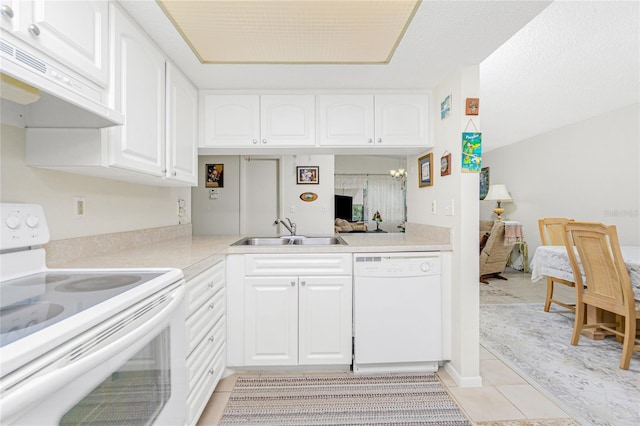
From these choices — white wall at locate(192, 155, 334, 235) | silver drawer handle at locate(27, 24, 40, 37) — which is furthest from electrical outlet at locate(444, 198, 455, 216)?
white wall at locate(192, 155, 334, 235)

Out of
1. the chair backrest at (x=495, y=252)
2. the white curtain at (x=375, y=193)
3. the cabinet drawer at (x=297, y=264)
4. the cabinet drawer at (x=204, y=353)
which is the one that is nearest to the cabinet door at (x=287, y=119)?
the cabinet drawer at (x=297, y=264)

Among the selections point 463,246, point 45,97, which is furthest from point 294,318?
point 45,97

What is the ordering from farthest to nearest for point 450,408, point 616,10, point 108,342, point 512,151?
1. point 512,151
2. point 616,10
3. point 450,408
4. point 108,342

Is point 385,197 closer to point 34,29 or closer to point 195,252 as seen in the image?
point 195,252

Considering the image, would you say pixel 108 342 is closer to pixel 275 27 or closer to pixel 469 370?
pixel 275 27

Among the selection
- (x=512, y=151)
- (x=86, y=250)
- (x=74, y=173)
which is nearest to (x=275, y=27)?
(x=74, y=173)

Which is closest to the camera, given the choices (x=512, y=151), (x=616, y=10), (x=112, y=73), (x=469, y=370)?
(x=112, y=73)

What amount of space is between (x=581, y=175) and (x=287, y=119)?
446 cm

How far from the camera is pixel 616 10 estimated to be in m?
2.12

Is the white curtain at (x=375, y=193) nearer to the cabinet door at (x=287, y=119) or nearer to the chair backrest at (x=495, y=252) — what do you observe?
the chair backrest at (x=495, y=252)

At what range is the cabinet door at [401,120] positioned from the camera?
224 cm

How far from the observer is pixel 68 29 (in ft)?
3.35

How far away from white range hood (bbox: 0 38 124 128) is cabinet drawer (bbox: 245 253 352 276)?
3.70 feet

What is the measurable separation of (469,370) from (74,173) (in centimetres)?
248
